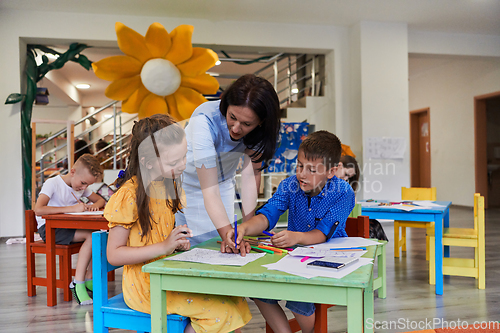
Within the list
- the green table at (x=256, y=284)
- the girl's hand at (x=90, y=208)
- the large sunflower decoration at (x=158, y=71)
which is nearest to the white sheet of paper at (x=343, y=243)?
the green table at (x=256, y=284)

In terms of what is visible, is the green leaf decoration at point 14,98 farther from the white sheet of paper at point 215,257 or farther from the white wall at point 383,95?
the white sheet of paper at point 215,257

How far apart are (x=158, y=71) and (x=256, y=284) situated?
2.89m

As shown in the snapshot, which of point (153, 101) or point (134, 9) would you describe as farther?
point (134, 9)

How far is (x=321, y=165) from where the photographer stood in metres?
1.41

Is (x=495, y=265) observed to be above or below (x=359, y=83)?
below

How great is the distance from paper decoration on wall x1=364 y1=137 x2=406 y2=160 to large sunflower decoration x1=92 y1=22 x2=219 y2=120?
2.38 metres

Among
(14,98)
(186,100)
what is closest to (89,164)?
A: (186,100)

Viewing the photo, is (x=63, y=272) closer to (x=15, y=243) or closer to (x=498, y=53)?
(x=15, y=243)

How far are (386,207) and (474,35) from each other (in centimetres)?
442

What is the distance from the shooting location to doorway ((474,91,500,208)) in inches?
268

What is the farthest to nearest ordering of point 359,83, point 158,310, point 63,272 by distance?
point 359,83 < point 63,272 < point 158,310

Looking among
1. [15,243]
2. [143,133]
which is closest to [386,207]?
[143,133]
